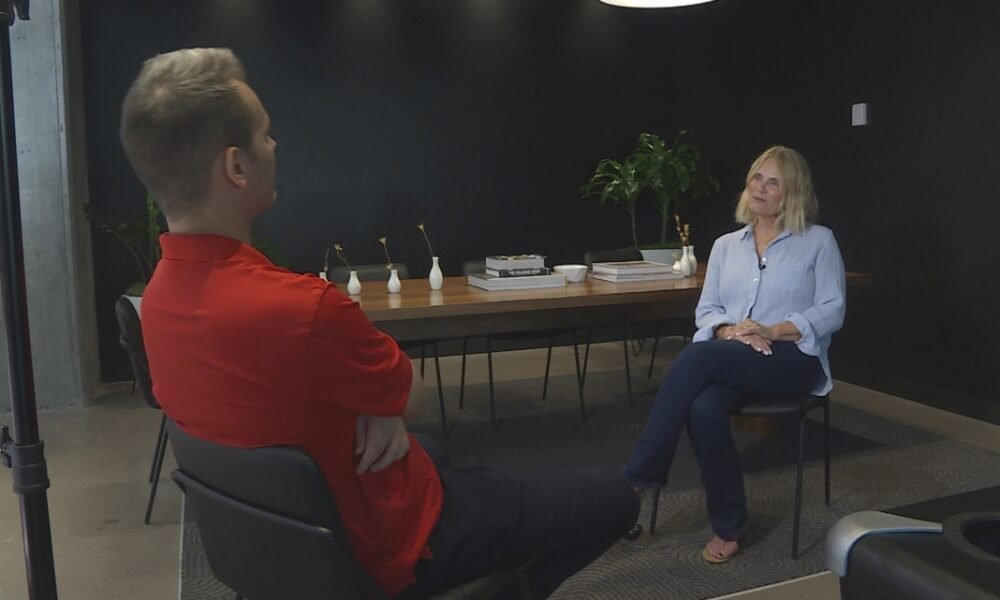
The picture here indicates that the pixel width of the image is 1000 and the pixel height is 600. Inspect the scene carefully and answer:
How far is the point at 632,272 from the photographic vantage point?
11.0ft

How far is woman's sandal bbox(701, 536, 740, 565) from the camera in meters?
2.39

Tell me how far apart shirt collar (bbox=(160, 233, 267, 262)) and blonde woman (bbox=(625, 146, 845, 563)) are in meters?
1.65

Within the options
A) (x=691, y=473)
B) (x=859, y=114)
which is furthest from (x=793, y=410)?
(x=859, y=114)

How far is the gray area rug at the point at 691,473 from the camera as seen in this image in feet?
7.63

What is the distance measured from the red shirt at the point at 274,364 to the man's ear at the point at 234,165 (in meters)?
0.09

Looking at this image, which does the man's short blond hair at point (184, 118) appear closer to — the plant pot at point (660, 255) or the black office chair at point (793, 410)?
the black office chair at point (793, 410)

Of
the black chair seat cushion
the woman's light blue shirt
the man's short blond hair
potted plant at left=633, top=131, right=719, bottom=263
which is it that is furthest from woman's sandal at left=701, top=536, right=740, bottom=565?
potted plant at left=633, top=131, right=719, bottom=263

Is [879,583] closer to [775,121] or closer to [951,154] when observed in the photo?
[951,154]

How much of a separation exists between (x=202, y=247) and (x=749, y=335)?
193cm

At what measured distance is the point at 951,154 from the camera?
393 centimetres

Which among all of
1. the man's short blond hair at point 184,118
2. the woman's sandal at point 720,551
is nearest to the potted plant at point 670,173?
the woman's sandal at point 720,551

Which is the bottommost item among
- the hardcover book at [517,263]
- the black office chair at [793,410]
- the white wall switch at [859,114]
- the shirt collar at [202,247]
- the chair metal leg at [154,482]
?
the chair metal leg at [154,482]

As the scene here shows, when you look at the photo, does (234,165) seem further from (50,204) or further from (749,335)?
(50,204)

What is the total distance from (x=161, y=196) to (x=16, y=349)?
276mm
